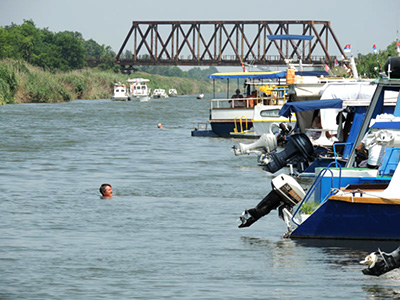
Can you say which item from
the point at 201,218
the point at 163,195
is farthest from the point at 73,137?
the point at 201,218

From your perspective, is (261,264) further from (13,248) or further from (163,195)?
(163,195)

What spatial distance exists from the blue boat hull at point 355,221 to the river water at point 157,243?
0.59 feet

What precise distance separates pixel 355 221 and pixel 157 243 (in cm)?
346

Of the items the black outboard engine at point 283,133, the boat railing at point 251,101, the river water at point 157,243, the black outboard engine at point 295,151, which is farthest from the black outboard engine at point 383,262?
the boat railing at point 251,101

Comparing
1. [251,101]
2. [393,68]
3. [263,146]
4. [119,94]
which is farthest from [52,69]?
[393,68]

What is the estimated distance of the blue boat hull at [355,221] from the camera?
15508 millimetres

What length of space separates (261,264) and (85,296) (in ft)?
10.4

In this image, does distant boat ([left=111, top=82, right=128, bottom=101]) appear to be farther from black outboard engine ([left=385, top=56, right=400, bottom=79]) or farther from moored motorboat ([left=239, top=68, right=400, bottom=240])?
moored motorboat ([left=239, top=68, right=400, bottom=240])

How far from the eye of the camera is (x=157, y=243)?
55.6 feet

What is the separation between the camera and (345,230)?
52.2ft

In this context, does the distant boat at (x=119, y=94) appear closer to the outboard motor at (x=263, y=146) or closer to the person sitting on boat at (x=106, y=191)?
the outboard motor at (x=263, y=146)

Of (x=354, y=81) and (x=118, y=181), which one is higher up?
(x=354, y=81)

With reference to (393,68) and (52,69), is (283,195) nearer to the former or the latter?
(393,68)

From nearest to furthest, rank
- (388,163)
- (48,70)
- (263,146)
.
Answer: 1. (388,163)
2. (263,146)
3. (48,70)
